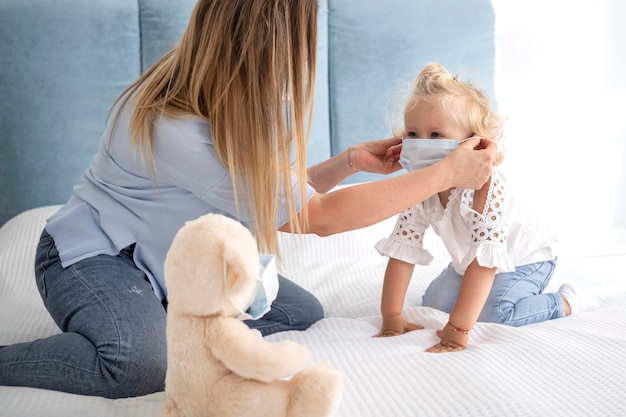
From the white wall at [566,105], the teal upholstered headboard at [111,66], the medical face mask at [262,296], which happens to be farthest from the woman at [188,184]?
the white wall at [566,105]

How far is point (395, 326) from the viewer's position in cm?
148

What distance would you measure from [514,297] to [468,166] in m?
0.38

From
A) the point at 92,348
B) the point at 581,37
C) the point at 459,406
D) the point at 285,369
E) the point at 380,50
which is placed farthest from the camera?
the point at 581,37

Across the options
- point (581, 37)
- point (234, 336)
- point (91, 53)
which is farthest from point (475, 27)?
point (234, 336)

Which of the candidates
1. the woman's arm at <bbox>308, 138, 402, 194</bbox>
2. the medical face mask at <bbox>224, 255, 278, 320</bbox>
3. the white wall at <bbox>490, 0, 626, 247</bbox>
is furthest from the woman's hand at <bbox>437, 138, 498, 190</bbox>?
the white wall at <bbox>490, 0, 626, 247</bbox>

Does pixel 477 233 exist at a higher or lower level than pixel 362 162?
lower

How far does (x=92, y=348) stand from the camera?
1.25m

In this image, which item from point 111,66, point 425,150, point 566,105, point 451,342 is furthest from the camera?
point 566,105

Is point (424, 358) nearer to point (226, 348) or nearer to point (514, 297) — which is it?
point (514, 297)

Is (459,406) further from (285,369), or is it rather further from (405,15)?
(405,15)

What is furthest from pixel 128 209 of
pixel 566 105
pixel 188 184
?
pixel 566 105

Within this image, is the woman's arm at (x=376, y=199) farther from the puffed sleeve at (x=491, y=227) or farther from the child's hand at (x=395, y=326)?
the child's hand at (x=395, y=326)

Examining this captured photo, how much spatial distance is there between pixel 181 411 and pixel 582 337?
2.56 feet

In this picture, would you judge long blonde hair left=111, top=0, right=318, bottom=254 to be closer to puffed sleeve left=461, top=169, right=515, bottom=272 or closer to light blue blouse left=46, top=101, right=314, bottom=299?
light blue blouse left=46, top=101, right=314, bottom=299
